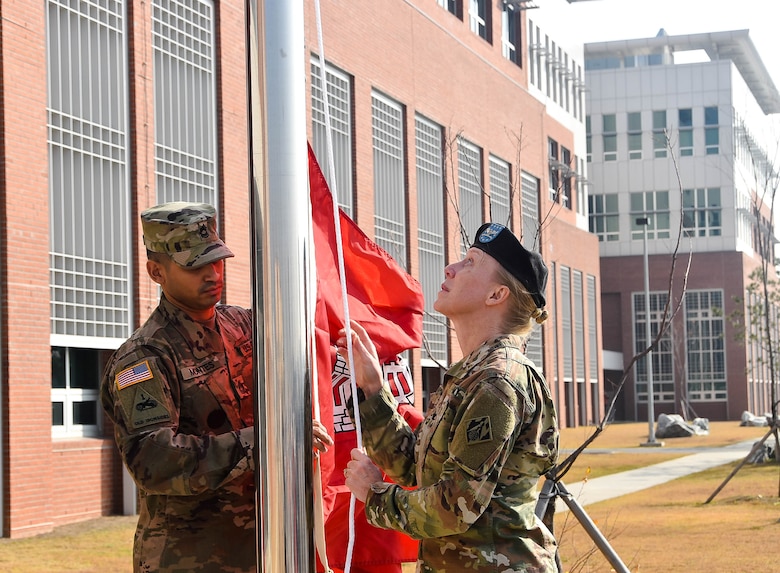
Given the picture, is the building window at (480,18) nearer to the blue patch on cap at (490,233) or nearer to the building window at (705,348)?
the building window at (705,348)

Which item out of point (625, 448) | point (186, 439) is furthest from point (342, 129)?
point (186, 439)

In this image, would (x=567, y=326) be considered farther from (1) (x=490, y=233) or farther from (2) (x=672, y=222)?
(1) (x=490, y=233)

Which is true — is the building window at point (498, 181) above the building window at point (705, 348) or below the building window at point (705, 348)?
above

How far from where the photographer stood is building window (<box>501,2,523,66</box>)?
44.4 m

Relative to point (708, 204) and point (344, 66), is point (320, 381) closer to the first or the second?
point (344, 66)

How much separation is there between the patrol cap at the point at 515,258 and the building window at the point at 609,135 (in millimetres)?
72997

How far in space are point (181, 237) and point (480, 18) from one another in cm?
3874

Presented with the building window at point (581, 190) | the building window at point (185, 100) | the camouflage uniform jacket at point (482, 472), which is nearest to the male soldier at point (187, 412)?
the camouflage uniform jacket at point (482, 472)

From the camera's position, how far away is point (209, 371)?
3727 mm

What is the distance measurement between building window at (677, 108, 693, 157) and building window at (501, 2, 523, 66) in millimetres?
31270

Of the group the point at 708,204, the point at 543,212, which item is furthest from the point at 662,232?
the point at 543,212

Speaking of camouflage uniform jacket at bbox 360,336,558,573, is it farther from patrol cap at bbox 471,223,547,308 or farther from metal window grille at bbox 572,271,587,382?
metal window grille at bbox 572,271,587,382

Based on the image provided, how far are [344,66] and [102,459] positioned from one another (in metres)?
12.9

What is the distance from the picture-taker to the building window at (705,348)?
72500 millimetres
